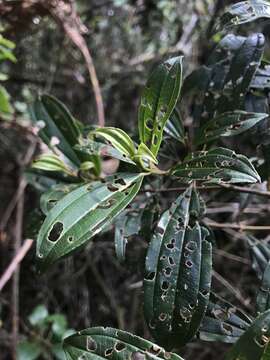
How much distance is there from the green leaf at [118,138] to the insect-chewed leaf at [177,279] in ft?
0.42

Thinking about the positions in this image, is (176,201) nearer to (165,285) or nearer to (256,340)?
(165,285)

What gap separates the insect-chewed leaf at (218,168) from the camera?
62cm

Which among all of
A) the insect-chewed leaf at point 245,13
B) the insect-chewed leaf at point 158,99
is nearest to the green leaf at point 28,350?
the insect-chewed leaf at point 158,99

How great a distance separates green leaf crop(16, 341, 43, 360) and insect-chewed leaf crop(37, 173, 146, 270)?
76 cm

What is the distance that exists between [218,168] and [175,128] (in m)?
0.24

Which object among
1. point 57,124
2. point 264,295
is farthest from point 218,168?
point 57,124

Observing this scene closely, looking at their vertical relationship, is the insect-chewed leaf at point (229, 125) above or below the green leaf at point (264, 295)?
above

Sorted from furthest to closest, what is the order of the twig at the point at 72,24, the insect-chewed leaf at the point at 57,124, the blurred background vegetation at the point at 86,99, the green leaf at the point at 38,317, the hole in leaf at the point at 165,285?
the blurred background vegetation at the point at 86,99 → the twig at the point at 72,24 → the green leaf at the point at 38,317 → the insect-chewed leaf at the point at 57,124 → the hole in leaf at the point at 165,285

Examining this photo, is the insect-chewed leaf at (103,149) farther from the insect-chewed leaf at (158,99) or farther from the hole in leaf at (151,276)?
the hole in leaf at (151,276)

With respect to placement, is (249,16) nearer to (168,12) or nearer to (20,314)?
(168,12)

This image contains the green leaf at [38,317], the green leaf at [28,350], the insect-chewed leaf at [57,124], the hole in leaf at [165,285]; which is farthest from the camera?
the green leaf at [38,317]

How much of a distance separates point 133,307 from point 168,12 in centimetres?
118

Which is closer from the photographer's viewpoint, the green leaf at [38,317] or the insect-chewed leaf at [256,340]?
the insect-chewed leaf at [256,340]

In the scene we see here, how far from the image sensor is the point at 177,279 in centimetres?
66
